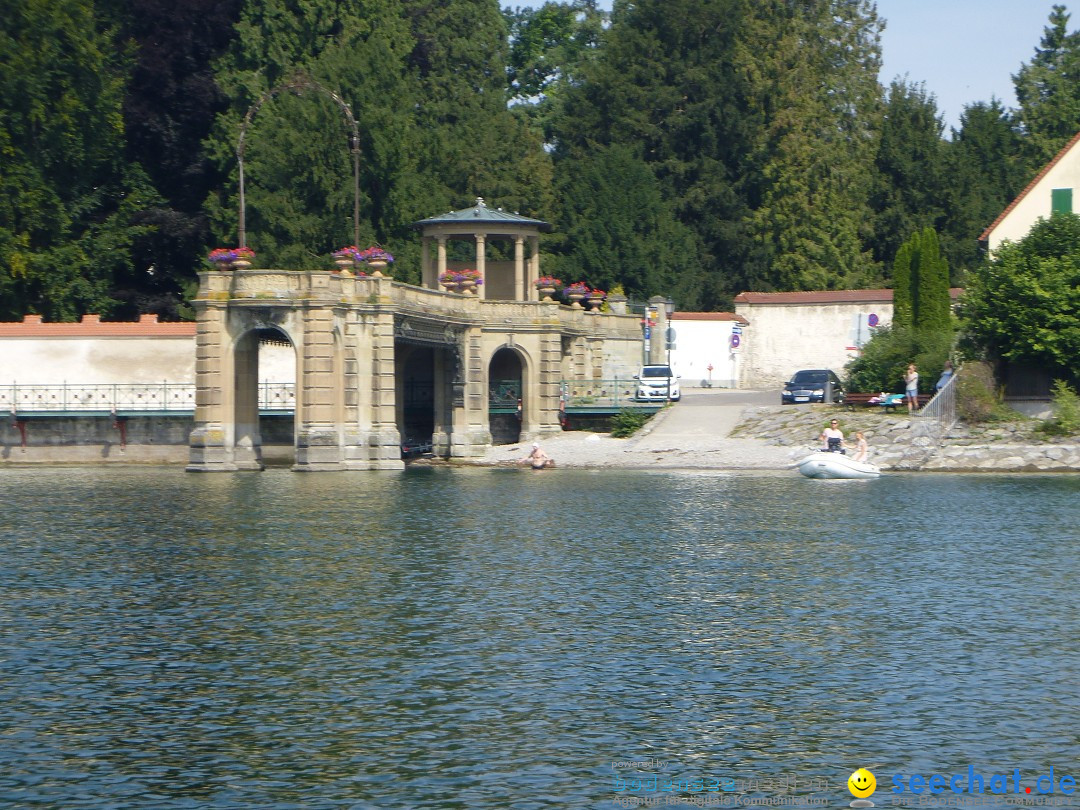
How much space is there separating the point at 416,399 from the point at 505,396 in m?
3.88

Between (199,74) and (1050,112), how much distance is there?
5500cm

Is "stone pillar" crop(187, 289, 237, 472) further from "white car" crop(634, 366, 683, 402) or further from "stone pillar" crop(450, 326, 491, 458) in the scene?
"white car" crop(634, 366, 683, 402)

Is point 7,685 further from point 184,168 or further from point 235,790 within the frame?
point 184,168

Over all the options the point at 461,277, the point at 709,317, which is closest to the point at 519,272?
the point at 461,277

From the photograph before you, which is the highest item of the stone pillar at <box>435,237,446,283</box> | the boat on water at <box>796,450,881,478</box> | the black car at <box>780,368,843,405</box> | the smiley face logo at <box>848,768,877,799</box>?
the stone pillar at <box>435,237,446,283</box>

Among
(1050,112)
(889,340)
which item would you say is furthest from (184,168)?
(1050,112)

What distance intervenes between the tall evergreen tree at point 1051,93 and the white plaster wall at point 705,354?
1177 inches

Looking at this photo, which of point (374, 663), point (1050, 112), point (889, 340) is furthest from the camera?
point (1050, 112)

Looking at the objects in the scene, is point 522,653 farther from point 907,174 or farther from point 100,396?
point 907,174

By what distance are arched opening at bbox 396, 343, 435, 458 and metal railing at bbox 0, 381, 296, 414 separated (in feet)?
30.4

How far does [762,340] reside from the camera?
86.9 m

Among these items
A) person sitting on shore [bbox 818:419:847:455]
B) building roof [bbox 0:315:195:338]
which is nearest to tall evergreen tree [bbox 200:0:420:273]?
building roof [bbox 0:315:195:338]

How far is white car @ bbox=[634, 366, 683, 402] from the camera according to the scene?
→ 238ft

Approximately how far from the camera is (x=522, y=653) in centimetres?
2456
